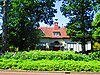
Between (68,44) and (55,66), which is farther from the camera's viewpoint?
(68,44)

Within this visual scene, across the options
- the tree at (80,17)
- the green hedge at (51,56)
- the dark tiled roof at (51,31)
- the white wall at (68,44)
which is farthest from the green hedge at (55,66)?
the dark tiled roof at (51,31)

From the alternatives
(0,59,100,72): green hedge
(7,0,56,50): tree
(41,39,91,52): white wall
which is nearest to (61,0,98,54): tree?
(7,0,56,50): tree

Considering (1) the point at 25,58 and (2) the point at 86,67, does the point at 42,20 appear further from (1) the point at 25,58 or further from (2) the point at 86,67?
(2) the point at 86,67

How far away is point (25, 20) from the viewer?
149 feet

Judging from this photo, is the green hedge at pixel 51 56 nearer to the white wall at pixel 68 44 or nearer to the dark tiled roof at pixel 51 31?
the white wall at pixel 68 44

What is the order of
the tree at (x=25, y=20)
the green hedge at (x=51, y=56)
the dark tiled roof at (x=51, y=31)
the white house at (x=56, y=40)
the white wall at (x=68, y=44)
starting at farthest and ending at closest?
the dark tiled roof at (x=51, y=31) < the white house at (x=56, y=40) < the white wall at (x=68, y=44) < the tree at (x=25, y=20) < the green hedge at (x=51, y=56)

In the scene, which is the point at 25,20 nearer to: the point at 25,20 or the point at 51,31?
the point at 25,20

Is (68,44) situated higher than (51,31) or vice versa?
(51,31)

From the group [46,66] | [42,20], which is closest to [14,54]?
[46,66]

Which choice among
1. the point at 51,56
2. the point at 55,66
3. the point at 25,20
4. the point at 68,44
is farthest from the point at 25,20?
the point at 68,44

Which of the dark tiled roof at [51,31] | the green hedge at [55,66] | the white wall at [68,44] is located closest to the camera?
the green hedge at [55,66]

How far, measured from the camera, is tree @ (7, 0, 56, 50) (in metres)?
45.1

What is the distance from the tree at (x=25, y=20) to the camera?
45.1 m

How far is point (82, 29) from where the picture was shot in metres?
50.6
